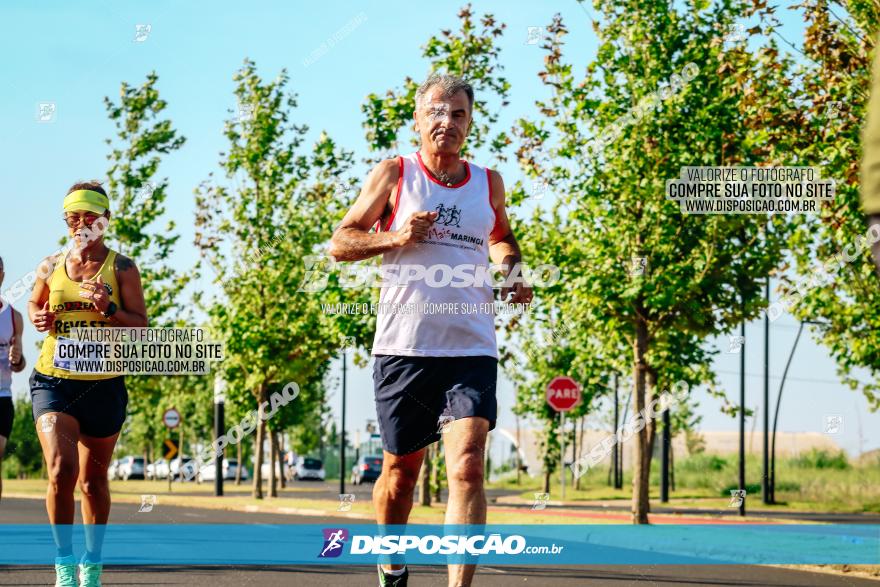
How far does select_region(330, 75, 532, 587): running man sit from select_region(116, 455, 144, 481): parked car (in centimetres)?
7597

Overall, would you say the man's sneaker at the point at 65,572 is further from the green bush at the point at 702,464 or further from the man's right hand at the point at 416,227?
the green bush at the point at 702,464

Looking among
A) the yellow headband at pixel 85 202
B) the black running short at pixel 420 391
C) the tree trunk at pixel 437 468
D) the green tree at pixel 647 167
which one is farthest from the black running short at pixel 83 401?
the tree trunk at pixel 437 468

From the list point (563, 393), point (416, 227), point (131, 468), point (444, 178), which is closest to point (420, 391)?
point (416, 227)

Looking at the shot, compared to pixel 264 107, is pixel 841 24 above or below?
below

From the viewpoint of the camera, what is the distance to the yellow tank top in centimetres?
652

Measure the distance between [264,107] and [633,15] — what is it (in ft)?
48.0

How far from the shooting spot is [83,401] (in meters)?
6.44

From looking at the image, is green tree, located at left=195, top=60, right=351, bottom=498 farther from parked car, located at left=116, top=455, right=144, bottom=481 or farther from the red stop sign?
parked car, located at left=116, top=455, right=144, bottom=481

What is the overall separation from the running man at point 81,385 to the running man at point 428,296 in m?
1.79

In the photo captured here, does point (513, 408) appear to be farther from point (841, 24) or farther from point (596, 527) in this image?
point (841, 24)

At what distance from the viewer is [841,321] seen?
1948 cm

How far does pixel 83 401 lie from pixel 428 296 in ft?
7.42

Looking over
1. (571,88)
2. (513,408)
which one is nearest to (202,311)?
(571,88)

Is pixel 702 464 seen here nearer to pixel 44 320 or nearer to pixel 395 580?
pixel 44 320
